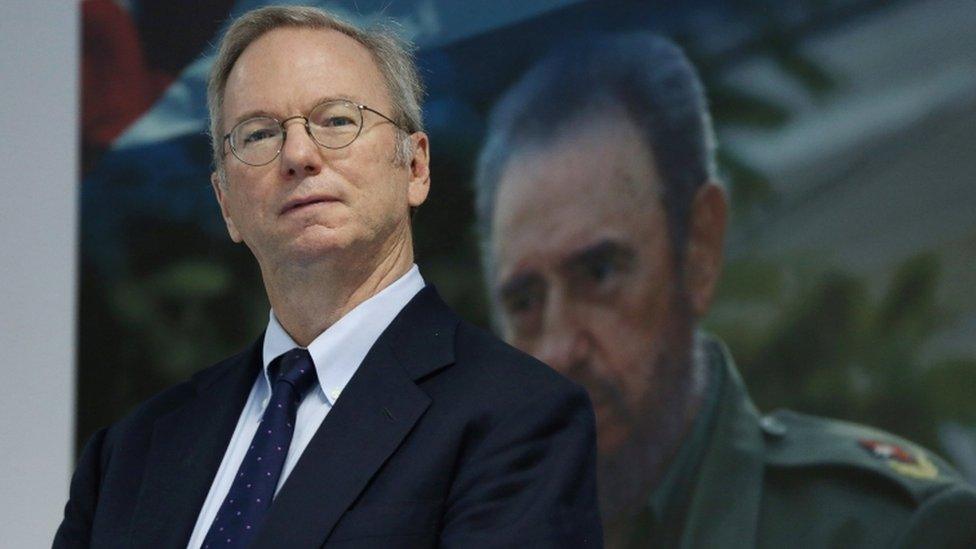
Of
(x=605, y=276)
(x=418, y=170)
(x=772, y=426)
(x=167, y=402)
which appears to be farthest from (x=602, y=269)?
(x=167, y=402)

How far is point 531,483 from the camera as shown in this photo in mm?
1121

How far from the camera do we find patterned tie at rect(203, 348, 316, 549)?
1199mm

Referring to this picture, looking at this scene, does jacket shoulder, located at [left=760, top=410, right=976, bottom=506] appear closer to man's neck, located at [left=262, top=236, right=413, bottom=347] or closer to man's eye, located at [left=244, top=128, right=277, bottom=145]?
man's neck, located at [left=262, top=236, right=413, bottom=347]

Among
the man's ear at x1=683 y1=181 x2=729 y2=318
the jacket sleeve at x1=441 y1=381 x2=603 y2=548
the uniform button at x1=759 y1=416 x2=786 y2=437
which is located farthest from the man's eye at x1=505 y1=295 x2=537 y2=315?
the jacket sleeve at x1=441 y1=381 x2=603 y2=548

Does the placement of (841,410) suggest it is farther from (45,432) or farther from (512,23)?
(45,432)

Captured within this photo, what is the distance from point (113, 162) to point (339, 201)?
231cm

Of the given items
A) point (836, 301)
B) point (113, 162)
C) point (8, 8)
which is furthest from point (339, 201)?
point (8, 8)

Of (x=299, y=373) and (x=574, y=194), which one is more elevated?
(x=299, y=373)

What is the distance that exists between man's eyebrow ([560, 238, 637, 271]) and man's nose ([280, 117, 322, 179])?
1.48 m

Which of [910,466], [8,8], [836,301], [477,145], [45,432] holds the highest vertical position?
[8,8]

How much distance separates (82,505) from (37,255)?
2305 millimetres

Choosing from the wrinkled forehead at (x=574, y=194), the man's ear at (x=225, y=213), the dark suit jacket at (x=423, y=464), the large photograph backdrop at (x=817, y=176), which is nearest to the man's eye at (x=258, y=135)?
the man's ear at (x=225, y=213)

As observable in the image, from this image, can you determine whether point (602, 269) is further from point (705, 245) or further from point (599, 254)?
point (705, 245)

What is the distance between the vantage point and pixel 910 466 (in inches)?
95.0
